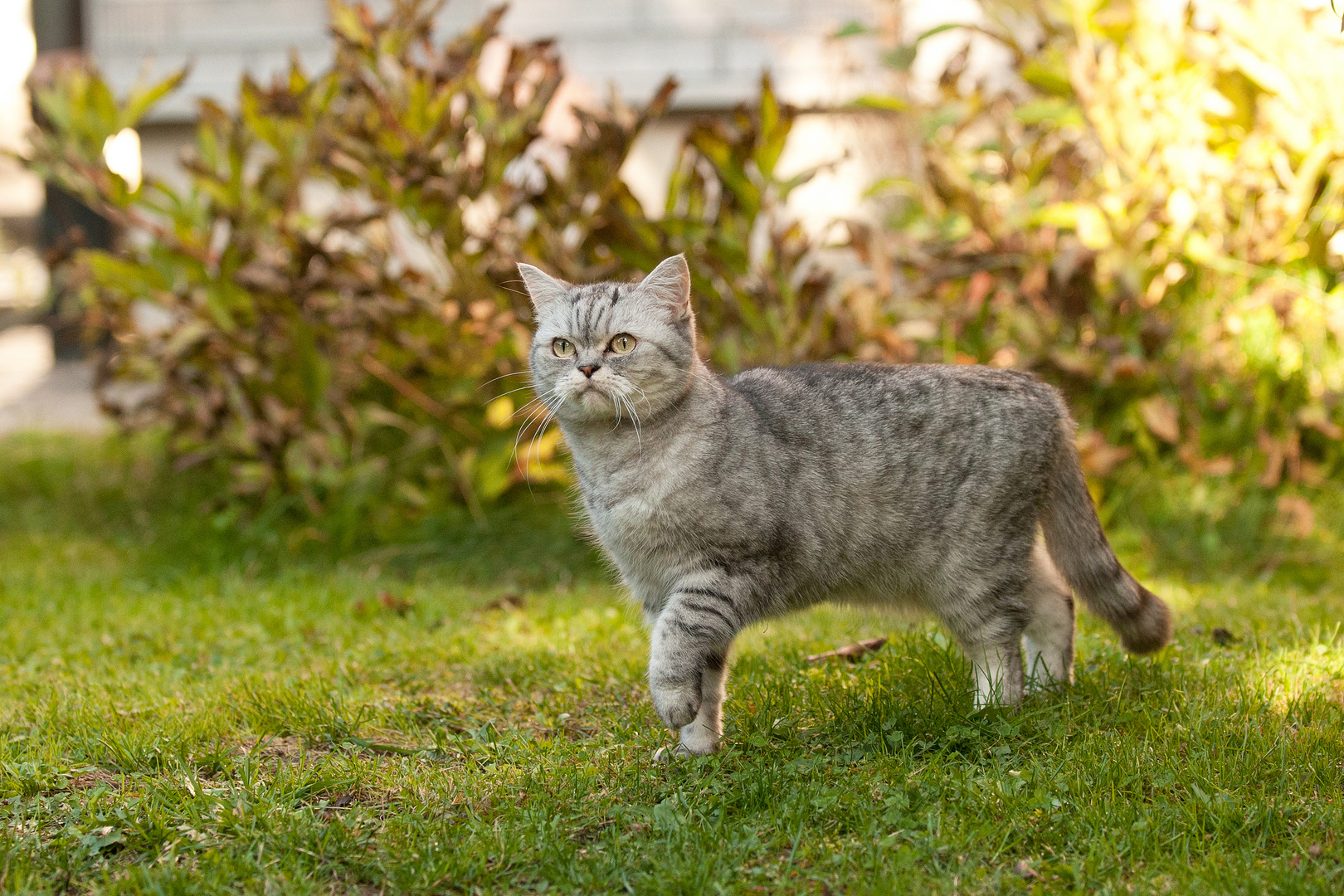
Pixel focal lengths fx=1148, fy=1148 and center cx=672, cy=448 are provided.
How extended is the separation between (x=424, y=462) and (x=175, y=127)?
6405 millimetres

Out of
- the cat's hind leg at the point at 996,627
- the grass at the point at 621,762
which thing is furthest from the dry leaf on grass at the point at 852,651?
the cat's hind leg at the point at 996,627

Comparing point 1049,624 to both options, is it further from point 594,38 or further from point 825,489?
point 594,38

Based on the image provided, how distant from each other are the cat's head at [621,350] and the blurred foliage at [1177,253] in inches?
90.7

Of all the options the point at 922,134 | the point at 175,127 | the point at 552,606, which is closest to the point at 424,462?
the point at 552,606

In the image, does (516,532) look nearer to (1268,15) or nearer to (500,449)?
(500,449)

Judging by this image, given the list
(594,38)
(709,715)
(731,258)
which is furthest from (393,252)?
(594,38)

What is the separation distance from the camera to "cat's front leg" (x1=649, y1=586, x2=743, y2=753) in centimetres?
284

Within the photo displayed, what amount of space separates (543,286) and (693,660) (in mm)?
1282

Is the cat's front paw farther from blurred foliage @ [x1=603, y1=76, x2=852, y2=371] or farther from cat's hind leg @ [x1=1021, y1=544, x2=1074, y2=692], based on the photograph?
blurred foliage @ [x1=603, y1=76, x2=852, y2=371]

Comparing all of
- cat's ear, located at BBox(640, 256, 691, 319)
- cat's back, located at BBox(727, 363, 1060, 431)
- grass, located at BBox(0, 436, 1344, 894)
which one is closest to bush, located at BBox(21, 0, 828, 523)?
grass, located at BBox(0, 436, 1344, 894)

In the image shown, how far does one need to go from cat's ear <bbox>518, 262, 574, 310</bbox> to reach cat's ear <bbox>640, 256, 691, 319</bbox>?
1.06 feet

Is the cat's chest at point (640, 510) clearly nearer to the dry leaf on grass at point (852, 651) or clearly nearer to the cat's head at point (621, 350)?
the cat's head at point (621, 350)

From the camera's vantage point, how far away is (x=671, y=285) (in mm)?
3264

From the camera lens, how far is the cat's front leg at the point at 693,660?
2.84 metres
